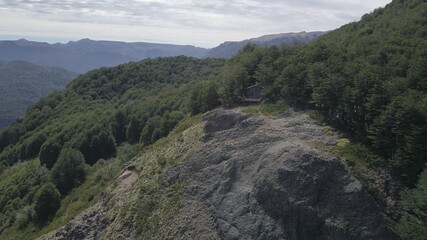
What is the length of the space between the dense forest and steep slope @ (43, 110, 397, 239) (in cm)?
333

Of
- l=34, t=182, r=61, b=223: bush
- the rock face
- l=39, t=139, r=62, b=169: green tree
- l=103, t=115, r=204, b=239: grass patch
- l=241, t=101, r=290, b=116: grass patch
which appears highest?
l=241, t=101, r=290, b=116: grass patch

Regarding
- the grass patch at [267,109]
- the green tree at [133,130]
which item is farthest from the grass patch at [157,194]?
the green tree at [133,130]

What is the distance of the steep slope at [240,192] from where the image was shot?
2458 cm

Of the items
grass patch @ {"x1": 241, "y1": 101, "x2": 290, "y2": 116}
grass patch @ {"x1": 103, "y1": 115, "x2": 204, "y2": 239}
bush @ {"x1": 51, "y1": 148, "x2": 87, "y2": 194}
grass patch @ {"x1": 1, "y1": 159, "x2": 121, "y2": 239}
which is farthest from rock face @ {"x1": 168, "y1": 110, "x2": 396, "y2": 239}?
bush @ {"x1": 51, "y1": 148, "x2": 87, "y2": 194}

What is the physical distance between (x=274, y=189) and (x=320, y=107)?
13735 mm

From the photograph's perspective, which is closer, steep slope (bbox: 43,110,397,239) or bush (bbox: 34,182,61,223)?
steep slope (bbox: 43,110,397,239)

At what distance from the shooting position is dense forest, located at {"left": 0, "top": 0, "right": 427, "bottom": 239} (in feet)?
87.8

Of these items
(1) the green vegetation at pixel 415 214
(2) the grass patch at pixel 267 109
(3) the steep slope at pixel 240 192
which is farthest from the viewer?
(2) the grass patch at pixel 267 109

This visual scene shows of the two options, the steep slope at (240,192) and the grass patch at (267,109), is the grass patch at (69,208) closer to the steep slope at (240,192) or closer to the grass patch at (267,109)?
the steep slope at (240,192)

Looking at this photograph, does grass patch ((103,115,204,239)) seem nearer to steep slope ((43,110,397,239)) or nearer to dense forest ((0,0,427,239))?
steep slope ((43,110,397,239))

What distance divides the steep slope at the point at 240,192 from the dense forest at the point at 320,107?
131 inches

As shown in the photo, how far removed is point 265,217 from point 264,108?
1543 cm

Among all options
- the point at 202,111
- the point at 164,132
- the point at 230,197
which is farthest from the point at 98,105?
the point at 230,197

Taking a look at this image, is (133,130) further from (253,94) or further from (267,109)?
(267,109)
